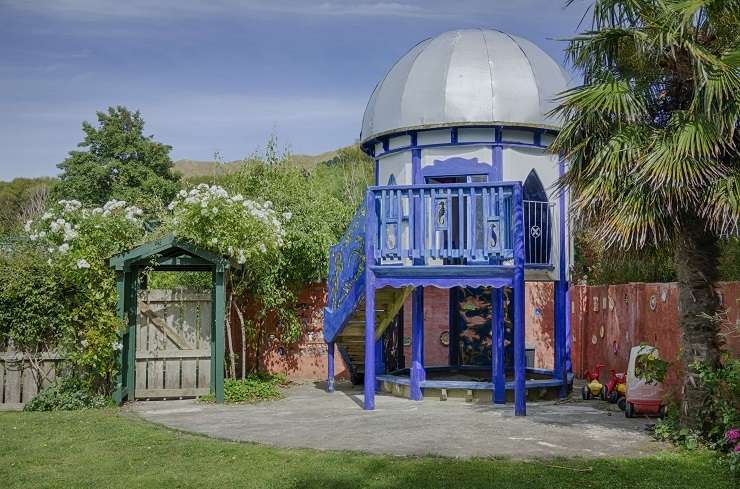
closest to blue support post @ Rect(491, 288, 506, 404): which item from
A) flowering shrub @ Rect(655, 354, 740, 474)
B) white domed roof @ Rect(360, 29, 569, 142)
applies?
white domed roof @ Rect(360, 29, 569, 142)

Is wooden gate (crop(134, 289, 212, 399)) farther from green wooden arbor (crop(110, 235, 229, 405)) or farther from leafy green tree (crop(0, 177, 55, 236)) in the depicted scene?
leafy green tree (crop(0, 177, 55, 236))

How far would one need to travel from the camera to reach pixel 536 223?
1324 cm

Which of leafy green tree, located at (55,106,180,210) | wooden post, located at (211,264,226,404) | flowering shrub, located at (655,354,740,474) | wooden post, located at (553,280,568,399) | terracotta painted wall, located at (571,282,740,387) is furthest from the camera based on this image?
leafy green tree, located at (55,106,180,210)

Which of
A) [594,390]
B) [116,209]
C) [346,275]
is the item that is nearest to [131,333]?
[116,209]

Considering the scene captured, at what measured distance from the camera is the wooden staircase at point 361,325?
13.2 meters

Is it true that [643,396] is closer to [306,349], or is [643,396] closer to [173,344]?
[173,344]

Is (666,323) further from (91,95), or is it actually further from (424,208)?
(91,95)

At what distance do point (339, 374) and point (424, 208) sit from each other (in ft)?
20.4

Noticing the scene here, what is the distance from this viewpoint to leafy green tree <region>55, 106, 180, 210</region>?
42.5m

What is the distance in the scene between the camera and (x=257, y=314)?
51.5 feet

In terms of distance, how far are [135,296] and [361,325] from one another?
3903 millimetres

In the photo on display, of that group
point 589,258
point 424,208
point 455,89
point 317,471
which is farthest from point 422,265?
point 589,258

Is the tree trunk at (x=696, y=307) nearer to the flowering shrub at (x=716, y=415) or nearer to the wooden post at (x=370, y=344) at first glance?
the flowering shrub at (x=716, y=415)

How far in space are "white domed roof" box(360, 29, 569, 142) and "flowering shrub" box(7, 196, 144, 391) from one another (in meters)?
4.94
